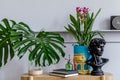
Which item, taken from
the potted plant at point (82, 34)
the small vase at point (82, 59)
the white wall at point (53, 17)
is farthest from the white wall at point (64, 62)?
the small vase at point (82, 59)

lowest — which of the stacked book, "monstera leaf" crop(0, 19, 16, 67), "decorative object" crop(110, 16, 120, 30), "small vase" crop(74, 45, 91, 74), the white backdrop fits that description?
the stacked book

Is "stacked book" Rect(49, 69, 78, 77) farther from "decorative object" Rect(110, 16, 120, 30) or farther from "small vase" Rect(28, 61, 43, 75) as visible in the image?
"decorative object" Rect(110, 16, 120, 30)

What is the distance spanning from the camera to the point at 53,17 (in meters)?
1.61

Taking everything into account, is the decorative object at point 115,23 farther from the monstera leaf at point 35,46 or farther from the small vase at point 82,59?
the monstera leaf at point 35,46

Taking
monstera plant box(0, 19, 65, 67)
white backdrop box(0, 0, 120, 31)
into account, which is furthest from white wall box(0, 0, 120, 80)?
monstera plant box(0, 19, 65, 67)

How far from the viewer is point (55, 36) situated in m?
1.42

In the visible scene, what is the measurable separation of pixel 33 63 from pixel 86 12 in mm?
482

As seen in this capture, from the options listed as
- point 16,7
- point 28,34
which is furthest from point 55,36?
point 16,7

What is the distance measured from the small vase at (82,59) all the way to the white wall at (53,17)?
0.23m

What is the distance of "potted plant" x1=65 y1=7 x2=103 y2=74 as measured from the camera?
136 cm

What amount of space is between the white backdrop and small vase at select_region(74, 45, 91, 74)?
27cm

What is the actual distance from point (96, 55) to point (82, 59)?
92 millimetres

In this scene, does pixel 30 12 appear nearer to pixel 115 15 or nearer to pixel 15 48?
pixel 15 48

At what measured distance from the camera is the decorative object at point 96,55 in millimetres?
1297
